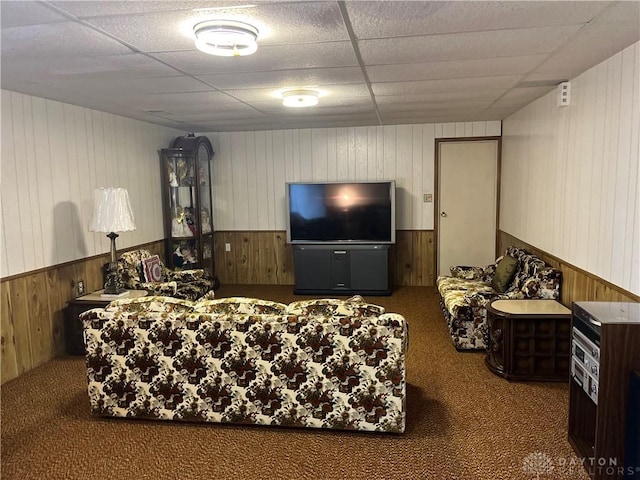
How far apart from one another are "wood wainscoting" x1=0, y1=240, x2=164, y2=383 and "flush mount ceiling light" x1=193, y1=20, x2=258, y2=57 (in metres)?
2.58

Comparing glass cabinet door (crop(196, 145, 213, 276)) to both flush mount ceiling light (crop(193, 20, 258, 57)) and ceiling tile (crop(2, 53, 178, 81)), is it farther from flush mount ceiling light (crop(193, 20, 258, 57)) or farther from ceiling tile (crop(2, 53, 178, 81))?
flush mount ceiling light (crop(193, 20, 258, 57))

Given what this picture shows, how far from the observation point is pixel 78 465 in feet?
8.38

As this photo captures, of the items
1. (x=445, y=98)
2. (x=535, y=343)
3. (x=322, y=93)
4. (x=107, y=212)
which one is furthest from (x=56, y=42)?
(x=535, y=343)

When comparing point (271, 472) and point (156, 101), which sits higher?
point (156, 101)

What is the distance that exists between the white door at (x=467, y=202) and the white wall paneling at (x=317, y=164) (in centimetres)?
16

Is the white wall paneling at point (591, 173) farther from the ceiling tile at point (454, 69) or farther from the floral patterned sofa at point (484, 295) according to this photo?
the ceiling tile at point (454, 69)

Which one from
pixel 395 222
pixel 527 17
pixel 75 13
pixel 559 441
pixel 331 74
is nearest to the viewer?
pixel 75 13

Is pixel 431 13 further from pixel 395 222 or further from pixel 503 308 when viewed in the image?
pixel 395 222

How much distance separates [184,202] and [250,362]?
3.90 metres

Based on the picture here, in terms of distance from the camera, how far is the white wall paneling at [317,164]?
6.44 m

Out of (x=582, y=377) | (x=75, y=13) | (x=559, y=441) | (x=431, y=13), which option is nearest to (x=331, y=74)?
(x=431, y=13)

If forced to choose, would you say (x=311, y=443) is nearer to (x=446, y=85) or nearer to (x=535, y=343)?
(x=535, y=343)

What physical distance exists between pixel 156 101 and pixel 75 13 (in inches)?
89.4

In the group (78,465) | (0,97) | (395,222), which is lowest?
(78,465)
